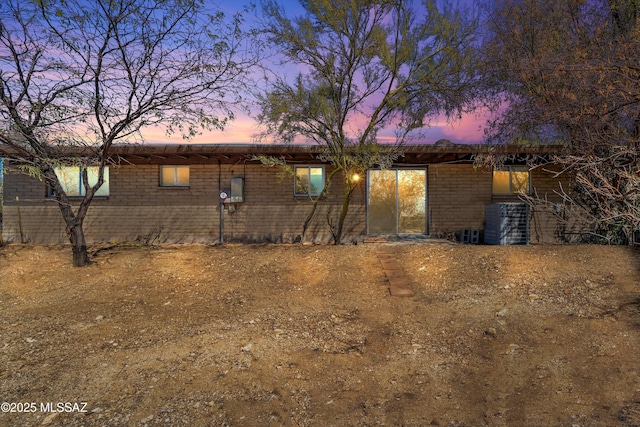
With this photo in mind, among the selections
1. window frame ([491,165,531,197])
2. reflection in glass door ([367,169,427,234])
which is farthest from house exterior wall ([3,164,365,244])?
window frame ([491,165,531,197])

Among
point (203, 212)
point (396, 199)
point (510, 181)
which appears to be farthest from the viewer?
point (510, 181)

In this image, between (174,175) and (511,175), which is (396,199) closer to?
(511,175)

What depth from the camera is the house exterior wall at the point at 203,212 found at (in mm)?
11336

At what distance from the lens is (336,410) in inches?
132

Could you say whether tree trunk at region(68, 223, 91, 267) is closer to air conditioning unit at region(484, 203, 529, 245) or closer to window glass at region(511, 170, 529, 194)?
air conditioning unit at region(484, 203, 529, 245)

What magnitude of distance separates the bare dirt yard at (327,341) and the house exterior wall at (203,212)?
11.3ft

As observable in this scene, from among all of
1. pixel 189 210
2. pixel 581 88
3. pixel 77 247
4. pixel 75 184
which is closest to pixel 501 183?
pixel 581 88

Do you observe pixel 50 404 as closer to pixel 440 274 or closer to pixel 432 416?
pixel 432 416

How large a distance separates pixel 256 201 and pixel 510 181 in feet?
24.8

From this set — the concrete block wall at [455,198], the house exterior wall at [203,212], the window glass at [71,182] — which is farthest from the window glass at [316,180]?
the window glass at [71,182]

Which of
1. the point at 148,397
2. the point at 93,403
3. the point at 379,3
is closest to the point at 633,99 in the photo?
the point at 379,3

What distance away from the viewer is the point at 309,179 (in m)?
11.6

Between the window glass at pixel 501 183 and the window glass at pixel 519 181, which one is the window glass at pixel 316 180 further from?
the window glass at pixel 519 181

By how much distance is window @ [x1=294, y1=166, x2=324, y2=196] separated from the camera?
1153 cm
